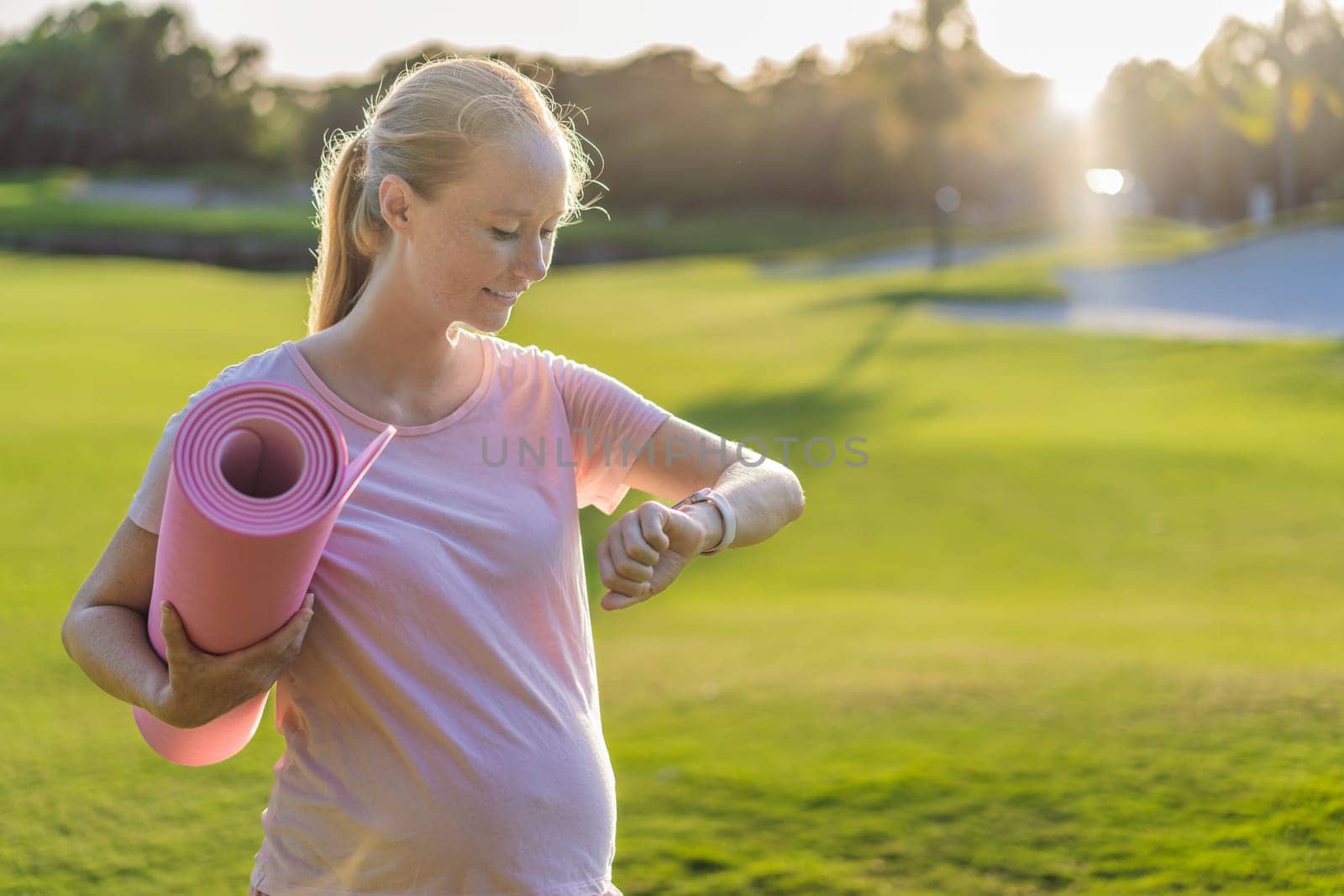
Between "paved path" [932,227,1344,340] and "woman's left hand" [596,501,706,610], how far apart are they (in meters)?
16.8

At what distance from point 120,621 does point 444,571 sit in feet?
1.08

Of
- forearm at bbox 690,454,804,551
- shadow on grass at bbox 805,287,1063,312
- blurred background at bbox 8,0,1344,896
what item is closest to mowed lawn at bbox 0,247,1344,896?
blurred background at bbox 8,0,1344,896

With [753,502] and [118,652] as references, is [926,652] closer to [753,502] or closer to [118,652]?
[753,502]

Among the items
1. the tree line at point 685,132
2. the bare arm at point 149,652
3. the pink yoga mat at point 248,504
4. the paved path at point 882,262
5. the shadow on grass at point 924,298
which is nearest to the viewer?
the pink yoga mat at point 248,504

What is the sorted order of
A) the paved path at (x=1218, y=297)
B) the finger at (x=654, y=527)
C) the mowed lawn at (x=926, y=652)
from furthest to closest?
the paved path at (x=1218, y=297), the mowed lawn at (x=926, y=652), the finger at (x=654, y=527)

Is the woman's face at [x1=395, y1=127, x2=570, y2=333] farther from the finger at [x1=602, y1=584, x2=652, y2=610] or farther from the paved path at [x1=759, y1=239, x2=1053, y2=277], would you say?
the paved path at [x1=759, y1=239, x2=1053, y2=277]

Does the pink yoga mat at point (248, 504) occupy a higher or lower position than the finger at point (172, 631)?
higher

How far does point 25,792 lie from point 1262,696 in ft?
12.2

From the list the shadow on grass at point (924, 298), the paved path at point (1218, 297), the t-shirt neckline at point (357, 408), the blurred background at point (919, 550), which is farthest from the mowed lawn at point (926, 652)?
the shadow on grass at point (924, 298)

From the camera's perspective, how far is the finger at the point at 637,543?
143cm

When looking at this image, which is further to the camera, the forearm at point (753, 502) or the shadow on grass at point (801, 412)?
the shadow on grass at point (801, 412)

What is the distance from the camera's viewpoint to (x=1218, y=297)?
21.3 metres

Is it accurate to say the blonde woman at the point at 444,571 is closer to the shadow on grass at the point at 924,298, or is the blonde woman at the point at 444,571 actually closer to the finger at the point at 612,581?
the finger at the point at 612,581

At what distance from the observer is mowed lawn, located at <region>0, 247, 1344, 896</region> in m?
3.63
